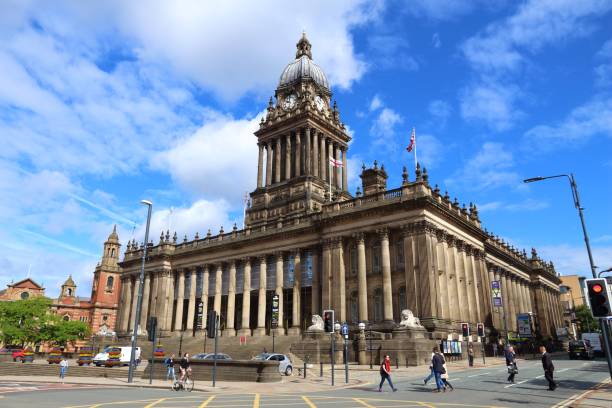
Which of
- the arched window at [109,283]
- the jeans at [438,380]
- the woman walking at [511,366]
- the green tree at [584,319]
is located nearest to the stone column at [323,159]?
the woman walking at [511,366]

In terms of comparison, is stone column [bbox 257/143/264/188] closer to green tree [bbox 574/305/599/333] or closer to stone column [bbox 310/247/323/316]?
stone column [bbox 310/247/323/316]

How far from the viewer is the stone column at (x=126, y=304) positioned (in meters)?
71.8

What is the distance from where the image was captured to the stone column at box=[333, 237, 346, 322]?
4819cm

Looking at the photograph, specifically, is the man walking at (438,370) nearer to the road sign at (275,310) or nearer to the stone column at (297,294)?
the road sign at (275,310)

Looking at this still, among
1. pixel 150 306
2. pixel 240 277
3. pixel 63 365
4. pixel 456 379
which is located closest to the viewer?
pixel 456 379

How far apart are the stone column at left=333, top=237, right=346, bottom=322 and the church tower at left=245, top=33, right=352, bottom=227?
16586 mm

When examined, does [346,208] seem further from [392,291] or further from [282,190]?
[282,190]

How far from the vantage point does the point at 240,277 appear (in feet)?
203

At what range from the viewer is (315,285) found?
5272 centimetres

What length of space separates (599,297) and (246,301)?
48590mm

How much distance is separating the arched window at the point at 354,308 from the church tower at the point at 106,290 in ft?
241

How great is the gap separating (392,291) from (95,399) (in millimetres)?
33342

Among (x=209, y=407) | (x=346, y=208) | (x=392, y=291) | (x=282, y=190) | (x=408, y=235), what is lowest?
(x=209, y=407)

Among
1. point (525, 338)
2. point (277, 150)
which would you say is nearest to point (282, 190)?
point (277, 150)
